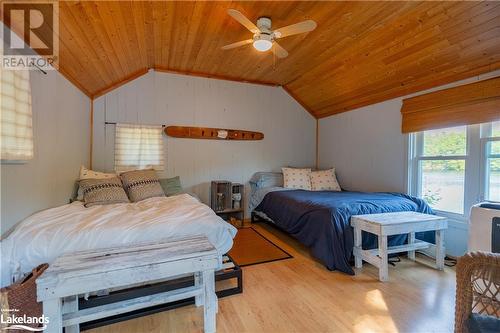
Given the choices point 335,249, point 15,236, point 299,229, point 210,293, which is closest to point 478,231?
point 335,249

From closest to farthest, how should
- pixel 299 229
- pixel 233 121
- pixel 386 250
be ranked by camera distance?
pixel 386 250 < pixel 299 229 < pixel 233 121

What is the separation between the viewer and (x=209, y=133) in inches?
160

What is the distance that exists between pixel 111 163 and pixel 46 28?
215 cm

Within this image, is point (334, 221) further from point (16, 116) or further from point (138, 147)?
point (138, 147)

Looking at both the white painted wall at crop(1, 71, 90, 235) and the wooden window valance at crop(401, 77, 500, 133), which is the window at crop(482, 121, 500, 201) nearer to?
the wooden window valance at crop(401, 77, 500, 133)

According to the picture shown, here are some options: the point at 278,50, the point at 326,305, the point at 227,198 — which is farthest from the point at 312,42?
the point at 326,305

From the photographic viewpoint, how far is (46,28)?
174cm

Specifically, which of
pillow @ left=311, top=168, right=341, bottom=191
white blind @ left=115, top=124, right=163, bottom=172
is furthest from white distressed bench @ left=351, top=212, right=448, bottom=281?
white blind @ left=115, top=124, right=163, bottom=172

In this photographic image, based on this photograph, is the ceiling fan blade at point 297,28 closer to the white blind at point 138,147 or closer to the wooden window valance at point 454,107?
the wooden window valance at point 454,107

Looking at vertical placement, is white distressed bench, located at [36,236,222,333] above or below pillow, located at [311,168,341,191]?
below

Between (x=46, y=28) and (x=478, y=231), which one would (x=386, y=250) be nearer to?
(x=478, y=231)

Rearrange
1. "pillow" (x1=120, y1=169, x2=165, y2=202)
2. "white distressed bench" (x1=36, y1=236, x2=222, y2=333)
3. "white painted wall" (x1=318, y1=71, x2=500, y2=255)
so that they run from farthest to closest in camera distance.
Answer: "white painted wall" (x1=318, y1=71, x2=500, y2=255) → "pillow" (x1=120, y1=169, x2=165, y2=202) → "white distressed bench" (x1=36, y1=236, x2=222, y2=333)

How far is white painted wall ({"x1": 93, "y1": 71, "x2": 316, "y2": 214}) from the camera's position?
3590 millimetres

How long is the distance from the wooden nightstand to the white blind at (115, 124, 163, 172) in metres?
0.96
